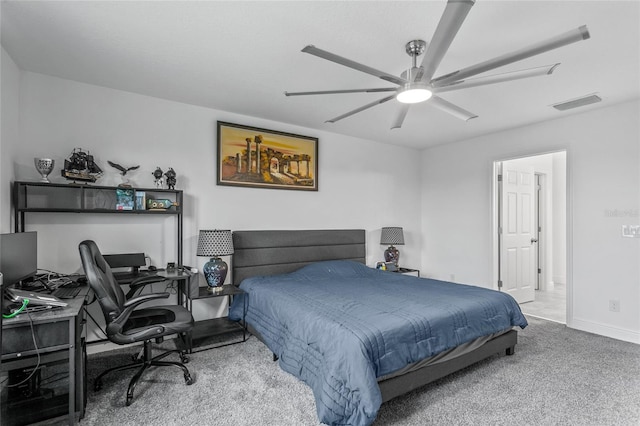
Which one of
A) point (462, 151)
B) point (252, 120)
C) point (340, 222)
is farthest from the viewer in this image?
point (462, 151)

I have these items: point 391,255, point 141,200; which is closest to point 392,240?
point 391,255

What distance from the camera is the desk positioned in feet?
5.67

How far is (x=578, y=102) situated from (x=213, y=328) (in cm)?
457

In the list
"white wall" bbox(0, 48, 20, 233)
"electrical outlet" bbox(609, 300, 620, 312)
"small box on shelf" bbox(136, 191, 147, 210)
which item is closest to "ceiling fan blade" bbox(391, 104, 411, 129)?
"small box on shelf" bbox(136, 191, 147, 210)

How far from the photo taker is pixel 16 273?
A: 2082 mm

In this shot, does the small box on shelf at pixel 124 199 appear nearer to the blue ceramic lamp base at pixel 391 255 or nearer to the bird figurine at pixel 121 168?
the bird figurine at pixel 121 168

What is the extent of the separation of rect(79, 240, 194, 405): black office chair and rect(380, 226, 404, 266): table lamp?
10.4ft

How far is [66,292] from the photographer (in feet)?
7.59

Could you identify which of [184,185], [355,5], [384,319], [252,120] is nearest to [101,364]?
[184,185]

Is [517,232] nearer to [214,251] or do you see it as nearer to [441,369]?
[441,369]

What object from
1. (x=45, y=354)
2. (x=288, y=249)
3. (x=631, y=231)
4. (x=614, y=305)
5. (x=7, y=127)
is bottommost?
(x=614, y=305)

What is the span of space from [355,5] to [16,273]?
108 inches

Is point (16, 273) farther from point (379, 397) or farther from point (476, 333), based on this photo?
point (476, 333)

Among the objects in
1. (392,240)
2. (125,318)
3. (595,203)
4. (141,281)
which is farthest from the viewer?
(392,240)
